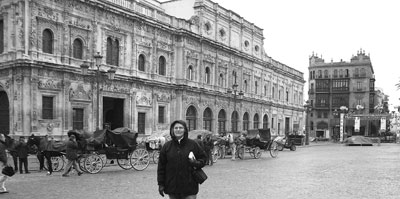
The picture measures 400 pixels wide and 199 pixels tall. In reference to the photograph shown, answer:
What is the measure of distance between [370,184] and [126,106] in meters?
19.6

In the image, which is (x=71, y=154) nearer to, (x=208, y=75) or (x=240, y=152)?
(x=240, y=152)

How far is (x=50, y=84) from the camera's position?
2381cm

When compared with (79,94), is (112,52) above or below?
above

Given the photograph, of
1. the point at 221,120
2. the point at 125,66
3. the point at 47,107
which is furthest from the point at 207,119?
the point at 47,107

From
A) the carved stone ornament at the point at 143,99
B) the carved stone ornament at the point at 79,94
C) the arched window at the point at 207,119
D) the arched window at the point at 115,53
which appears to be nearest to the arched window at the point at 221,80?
the arched window at the point at 207,119

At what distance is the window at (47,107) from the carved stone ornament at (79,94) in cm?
131

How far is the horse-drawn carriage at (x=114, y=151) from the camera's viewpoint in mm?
15407

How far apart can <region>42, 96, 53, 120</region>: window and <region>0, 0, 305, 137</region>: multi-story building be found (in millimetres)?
57

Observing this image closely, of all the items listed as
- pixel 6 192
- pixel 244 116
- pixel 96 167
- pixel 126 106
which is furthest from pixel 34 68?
pixel 244 116

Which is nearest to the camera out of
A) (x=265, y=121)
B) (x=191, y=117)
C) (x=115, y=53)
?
(x=115, y=53)

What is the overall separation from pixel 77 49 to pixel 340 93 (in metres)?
69.5

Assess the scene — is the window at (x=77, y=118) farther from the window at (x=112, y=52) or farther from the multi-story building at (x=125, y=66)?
the window at (x=112, y=52)

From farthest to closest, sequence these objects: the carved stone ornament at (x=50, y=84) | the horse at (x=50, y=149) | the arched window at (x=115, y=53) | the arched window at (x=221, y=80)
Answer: the arched window at (x=221, y=80) → the arched window at (x=115, y=53) → the carved stone ornament at (x=50, y=84) → the horse at (x=50, y=149)

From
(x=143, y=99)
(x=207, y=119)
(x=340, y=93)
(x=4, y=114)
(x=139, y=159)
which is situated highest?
(x=340, y=93)
